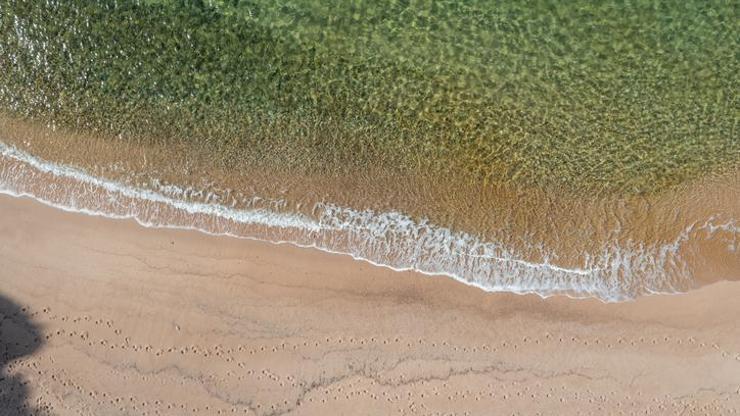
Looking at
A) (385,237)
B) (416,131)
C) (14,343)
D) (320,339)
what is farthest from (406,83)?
(14,343)

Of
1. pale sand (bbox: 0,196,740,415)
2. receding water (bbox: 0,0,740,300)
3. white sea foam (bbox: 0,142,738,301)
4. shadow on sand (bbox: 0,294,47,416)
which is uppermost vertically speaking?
receding water (bbox: 0,0,740,300)

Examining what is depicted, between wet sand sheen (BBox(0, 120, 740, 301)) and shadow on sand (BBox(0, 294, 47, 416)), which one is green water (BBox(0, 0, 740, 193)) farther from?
shadow on sand (BBox(0, 294, 47, 416))

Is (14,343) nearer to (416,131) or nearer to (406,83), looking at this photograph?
(416,131)

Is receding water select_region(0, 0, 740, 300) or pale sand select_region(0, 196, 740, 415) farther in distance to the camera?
receding water select_region(0, 0, 740, 300)

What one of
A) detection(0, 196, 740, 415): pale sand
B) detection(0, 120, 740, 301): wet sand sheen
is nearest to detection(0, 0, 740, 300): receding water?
detection(0, 120, 740, 301): wet sand sheen

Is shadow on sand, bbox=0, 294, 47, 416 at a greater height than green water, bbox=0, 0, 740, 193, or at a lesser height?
lesser

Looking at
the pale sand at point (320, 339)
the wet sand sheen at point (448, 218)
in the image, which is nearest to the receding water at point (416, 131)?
the wet sand sheen at point (448, 218)
